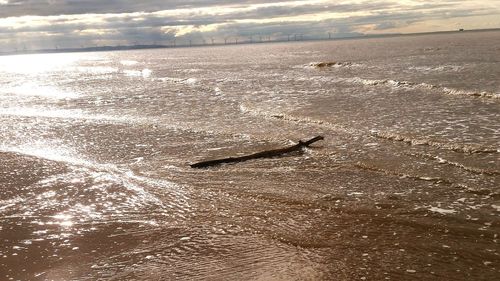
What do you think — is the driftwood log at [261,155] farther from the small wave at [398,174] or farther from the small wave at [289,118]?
the small wave at [289,118]

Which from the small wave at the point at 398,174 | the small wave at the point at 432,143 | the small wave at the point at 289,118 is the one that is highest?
the small wave at the point at 289,118

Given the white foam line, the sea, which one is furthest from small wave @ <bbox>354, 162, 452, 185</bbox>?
the white foam line

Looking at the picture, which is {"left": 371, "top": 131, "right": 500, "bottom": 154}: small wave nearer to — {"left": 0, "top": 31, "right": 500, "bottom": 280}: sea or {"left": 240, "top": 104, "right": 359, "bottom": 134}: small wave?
{"left": 0, "top": 31, "right": 500, "bottom": 280}: sea

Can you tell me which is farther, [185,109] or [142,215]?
[185,109]

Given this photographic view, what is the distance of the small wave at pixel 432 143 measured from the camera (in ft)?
42.6

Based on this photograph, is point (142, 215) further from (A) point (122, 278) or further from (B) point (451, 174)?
(B) point (451, 174)

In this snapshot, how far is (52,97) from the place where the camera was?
34.0m

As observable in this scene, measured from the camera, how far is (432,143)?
14.2 metres

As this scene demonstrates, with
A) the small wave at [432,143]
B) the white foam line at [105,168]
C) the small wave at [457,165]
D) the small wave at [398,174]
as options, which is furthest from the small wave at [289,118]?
the white foam line at [105,168]

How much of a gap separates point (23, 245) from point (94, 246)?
1.27 metres

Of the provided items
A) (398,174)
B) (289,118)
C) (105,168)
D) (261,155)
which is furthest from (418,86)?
(105,168)

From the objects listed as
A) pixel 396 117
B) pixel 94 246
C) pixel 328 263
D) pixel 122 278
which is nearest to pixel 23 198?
pixel 94 246

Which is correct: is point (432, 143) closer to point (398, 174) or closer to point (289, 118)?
point (398, 174)

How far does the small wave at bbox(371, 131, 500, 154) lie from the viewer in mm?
12974
